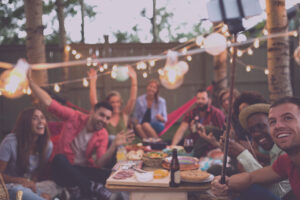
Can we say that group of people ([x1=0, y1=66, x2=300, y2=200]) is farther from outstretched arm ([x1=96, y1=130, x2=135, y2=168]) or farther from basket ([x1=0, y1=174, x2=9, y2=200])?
basket ([x1=0, y1=174, x2=9, y2=200])

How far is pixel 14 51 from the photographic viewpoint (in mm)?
5203

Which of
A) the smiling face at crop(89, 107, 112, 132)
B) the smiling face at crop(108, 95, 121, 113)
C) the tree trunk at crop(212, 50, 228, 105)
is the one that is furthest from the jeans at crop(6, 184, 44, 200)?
the tree trunk at crop(212, 50, 228, 105)

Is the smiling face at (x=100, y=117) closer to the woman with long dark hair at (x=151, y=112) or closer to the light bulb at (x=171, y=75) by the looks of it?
the woman with long dark hair at (x=151, y=112)

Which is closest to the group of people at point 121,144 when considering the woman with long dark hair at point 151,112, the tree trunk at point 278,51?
the tree trunk at point 278,51

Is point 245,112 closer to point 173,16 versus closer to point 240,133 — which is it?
point 240,133

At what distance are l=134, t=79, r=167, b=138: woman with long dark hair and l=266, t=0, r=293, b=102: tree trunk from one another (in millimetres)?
1743

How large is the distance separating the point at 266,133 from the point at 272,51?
3.82ft

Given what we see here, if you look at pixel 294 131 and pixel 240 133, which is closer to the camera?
pixel 294 131

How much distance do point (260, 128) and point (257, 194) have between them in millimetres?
579

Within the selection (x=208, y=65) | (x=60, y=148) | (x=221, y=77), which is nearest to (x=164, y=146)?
(x=60, y=148)

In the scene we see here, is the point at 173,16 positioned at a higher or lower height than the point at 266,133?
higher

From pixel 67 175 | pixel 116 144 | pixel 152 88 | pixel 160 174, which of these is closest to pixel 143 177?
pixel 160 174

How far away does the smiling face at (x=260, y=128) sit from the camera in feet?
5.64

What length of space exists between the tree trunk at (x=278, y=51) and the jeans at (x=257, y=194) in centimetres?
151
